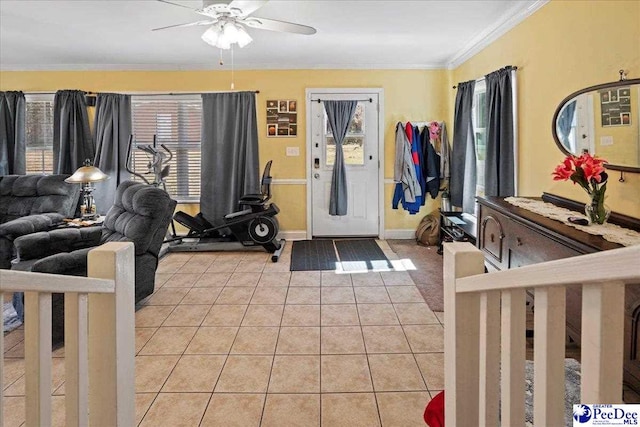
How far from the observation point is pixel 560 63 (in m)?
3.25

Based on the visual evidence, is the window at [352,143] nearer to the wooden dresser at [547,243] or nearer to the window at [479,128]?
the window at [479,128]

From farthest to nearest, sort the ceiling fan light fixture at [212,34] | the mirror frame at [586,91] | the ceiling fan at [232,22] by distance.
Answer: the ceiling fan light fixture at [212,34] → the ceiling fan at [232,22] → the mirror frame at [586,91]

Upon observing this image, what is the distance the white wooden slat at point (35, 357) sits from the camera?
38.1 inches

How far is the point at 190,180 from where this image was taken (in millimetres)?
6492

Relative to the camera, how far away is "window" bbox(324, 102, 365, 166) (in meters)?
6.39

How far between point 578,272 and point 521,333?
30 cm

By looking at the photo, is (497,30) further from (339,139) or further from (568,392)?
(568,392)

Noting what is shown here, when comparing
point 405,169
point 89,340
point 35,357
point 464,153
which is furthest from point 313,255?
point 35,357

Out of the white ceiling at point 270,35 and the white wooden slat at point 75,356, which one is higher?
the white ceiling at point 270,35

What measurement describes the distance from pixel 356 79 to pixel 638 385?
A: 5.35 meters

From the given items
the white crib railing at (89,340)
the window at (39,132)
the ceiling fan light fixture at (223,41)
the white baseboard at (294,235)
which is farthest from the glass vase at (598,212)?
the window at (39,132)

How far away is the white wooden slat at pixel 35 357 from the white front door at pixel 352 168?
5.55 metres

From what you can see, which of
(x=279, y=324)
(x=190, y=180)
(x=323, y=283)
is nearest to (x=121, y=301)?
(x=279, y=324)

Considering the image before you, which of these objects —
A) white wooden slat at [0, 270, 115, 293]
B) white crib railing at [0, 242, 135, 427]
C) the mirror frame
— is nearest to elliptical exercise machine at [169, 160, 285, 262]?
the mirror frame
